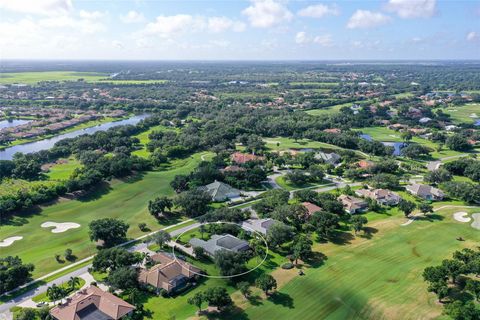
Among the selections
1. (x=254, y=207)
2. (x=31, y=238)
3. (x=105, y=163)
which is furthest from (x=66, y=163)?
(x=254, y=207)

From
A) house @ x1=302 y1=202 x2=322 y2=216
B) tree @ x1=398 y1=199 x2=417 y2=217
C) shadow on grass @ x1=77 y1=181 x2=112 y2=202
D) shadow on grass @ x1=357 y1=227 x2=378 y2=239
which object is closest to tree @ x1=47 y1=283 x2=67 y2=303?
shadow on grass @ x1=77 y1=181 x2=112 y2=202

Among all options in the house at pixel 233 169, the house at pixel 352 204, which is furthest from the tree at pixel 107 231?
the house at pixel 352 204

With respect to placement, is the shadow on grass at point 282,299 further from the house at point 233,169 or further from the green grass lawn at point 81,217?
the house at point 233,169

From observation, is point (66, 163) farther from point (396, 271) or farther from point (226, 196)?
point (396, 271)

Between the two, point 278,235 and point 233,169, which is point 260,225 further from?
point 233,169

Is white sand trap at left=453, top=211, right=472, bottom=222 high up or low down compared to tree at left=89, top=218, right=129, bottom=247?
down

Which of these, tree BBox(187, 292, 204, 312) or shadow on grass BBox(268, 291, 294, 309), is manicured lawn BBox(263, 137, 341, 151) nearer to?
shadow on grass BBox(268, 291, 294, 309)

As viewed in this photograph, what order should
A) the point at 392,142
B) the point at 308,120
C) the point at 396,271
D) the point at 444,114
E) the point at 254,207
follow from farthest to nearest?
1. the point at 444,114
2. the point at 308,120
3. the point at 392,142
4. the point at 254,207
5. the point at 396,271
